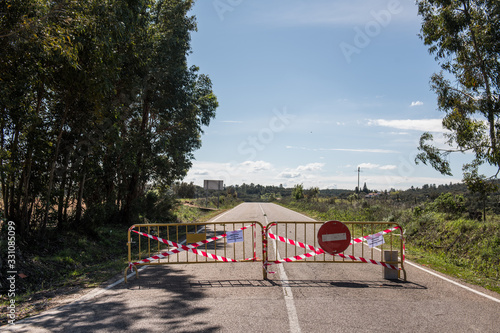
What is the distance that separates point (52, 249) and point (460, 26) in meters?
16.6

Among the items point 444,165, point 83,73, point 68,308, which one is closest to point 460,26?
point 444,165

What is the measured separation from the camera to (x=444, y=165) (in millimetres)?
14977

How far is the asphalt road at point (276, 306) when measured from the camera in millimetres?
4719

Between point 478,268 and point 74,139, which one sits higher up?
point 74,139

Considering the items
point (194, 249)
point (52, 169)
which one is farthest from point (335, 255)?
point (52, 169)

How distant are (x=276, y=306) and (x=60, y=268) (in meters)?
6.27

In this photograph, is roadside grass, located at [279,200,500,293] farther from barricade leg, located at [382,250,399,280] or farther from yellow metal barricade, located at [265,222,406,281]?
barricade leg, located at [382,250,399,280]

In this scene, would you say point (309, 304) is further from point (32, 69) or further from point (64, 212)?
point (64, 212)

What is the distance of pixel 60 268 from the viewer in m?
8.92

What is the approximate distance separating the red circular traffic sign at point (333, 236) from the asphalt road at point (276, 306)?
0.69 metres

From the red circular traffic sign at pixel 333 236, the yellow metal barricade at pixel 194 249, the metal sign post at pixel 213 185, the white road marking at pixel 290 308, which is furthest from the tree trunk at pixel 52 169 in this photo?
the metal sign post at pixel 213 185

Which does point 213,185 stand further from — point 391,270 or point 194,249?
point 391,270

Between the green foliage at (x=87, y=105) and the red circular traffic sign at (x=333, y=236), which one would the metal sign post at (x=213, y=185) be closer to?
the green foliage at (x=87, y=105)

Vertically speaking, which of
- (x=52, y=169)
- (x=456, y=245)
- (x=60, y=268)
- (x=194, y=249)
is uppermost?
(x=52, y=169)
